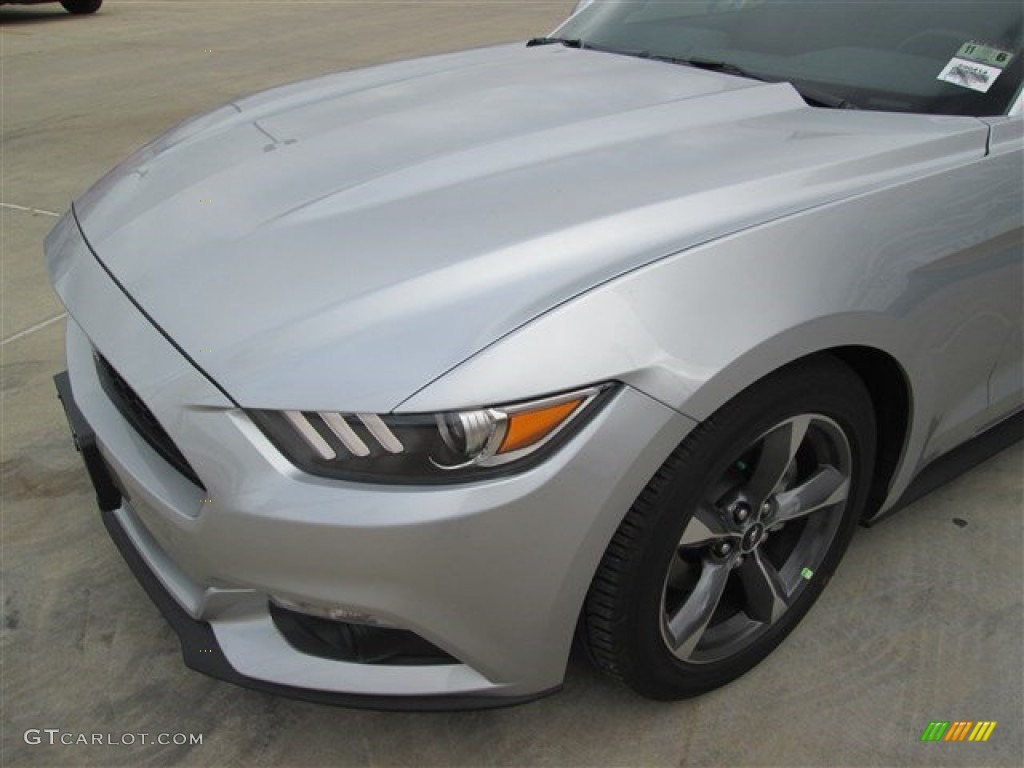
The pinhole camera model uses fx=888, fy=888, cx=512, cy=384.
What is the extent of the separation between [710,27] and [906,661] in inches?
73.0

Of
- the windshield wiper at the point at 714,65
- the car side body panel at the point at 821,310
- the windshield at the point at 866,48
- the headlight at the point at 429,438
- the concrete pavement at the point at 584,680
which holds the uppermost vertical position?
the windshield at the point at 866,48

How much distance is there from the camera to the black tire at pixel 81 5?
13680 mm

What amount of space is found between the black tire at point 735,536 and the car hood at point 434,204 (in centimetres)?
Result: 36

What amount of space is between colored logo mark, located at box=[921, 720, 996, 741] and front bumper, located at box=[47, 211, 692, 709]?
87 cm

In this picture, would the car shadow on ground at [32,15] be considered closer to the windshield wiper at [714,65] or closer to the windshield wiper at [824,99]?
the windshield wiper at [714,65]

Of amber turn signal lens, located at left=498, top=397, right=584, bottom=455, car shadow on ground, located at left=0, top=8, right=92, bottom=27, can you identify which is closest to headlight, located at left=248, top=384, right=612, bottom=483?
amber turn signal lens, located at left=498, top=397, right=584, bottom=455

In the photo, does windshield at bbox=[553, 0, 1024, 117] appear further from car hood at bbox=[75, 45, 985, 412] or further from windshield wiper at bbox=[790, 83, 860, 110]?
car hood at bbox=[75, 45, 985, 412]

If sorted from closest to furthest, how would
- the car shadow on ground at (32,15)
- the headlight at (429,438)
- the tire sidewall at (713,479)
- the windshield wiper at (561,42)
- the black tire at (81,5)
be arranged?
1. the headlight at (429,438)
2. the tire sidewall at (713,479)
3. the windshield wiper at (561,42)
4. the car shadow on ground at (32,15)
5. the black tire at (81,5)

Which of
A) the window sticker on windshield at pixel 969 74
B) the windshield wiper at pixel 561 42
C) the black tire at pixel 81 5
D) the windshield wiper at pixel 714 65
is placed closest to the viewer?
the window sticker on windshield at pixel 969 74

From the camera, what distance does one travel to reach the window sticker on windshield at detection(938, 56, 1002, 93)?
2.14 m

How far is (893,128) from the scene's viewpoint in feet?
6.50

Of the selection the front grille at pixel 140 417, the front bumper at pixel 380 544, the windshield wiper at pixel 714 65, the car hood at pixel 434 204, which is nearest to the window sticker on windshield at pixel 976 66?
the car hood at pixel 434 204

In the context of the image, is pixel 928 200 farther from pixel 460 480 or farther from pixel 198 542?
pixel 198 542

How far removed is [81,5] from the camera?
13781 mm
